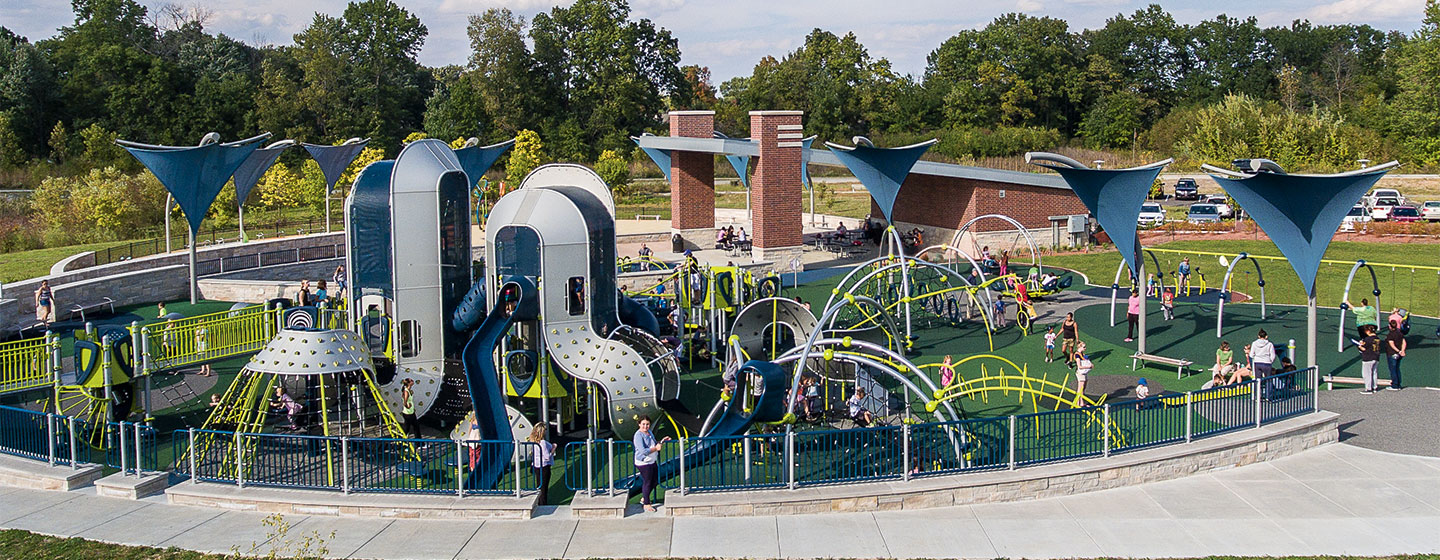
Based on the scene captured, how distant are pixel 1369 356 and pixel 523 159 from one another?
46.9 metres

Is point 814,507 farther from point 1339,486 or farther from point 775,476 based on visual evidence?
point 1339,486

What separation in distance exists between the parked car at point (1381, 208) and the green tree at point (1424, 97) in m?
17.9

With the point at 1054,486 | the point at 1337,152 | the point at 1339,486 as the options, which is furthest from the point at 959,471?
the point at 1337,152

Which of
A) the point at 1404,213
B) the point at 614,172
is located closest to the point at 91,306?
the point at 614,172

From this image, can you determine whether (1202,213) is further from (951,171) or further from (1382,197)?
(951,171)

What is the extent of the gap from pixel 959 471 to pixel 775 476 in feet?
7.81

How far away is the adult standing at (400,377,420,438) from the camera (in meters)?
19.0

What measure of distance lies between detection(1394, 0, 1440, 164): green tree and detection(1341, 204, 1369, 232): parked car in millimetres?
20746

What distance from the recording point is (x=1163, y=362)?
77.2ft

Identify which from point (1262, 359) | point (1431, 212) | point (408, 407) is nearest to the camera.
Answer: point (408, 407)

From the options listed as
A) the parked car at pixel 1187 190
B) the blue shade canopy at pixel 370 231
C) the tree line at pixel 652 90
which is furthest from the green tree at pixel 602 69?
the blue shade canopy at pixel 370 231

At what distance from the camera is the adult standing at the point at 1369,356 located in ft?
66.8

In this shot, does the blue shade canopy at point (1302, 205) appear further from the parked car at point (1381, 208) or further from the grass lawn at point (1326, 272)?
the parked car at point (1381, 208)

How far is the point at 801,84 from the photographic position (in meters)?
90.1
